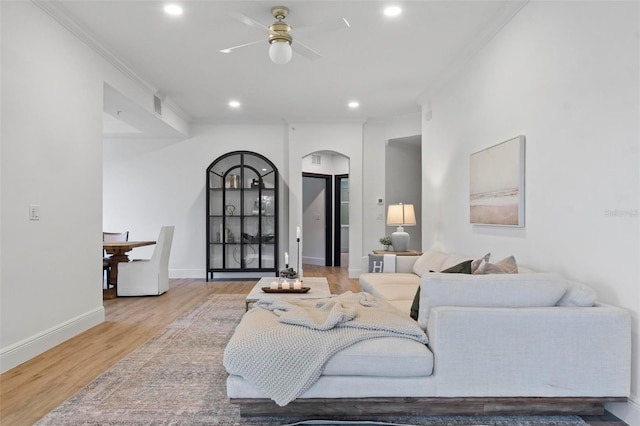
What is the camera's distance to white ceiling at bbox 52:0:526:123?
3.21 metres

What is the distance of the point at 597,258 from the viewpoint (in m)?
2.22

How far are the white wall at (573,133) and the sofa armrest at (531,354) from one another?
6.8 inches

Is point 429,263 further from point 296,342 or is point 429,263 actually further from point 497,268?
point 296,342

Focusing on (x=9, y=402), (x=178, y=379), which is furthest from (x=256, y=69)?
(x=9, y=402)

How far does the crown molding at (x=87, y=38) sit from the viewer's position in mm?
3119

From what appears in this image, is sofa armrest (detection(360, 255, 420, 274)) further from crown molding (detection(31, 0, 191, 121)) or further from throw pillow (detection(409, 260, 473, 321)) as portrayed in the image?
crown molding (detection(31, 0, 191, 121))

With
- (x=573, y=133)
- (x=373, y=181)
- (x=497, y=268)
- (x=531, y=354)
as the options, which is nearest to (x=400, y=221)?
(x=373, y=181)

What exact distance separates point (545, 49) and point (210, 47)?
289 cm

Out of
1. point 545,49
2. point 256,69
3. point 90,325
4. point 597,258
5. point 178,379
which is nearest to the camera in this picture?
point 597,258

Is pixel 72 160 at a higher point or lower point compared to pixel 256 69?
lower

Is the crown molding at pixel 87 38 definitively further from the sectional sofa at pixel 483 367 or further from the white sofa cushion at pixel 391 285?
the white sofa cushion at pixel 391 285

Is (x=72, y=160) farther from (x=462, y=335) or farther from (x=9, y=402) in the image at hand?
(x=462, y=335)

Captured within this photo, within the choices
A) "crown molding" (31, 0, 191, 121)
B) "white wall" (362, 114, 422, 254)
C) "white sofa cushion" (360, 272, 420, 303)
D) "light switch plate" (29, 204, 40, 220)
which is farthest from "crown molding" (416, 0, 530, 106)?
"light switch plate" (29, 204, 40, 220)

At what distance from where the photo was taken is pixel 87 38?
363 cm
